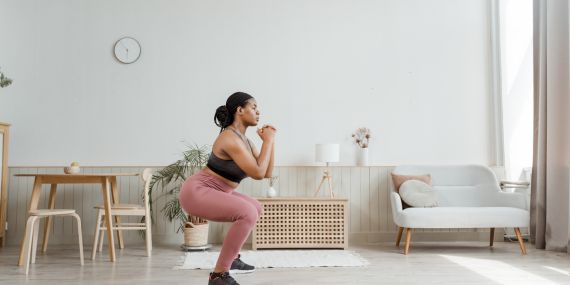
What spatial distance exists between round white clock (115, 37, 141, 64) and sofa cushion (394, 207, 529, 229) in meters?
3.29

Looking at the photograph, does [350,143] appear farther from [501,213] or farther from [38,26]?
[38,26]

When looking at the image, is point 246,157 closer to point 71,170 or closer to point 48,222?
point 71,170

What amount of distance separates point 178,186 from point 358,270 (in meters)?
2.31

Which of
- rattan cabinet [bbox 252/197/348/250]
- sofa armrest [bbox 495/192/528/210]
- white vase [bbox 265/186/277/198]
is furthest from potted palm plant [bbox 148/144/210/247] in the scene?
sofa armrest [bbox 495/192/528/210]

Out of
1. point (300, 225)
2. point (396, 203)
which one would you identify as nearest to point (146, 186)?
point (300, 225)

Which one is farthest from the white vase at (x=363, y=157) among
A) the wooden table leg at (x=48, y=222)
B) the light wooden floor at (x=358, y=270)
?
the wooden table leg at (x=48, y=222)

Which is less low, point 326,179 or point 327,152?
point 327,152

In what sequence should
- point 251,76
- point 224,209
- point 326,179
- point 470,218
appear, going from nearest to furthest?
point 224,209 → point 470,218 → point 326,179 → point 251,76

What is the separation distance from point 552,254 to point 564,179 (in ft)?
2.21

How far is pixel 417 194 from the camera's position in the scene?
186 inches

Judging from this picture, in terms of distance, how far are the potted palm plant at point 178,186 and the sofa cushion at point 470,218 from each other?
1.94 metres

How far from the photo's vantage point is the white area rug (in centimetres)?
→ 390

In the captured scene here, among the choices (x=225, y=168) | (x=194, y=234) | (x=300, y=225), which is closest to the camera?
(x=225, y=168)

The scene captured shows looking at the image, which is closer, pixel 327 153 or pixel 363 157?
pixel 327 153
